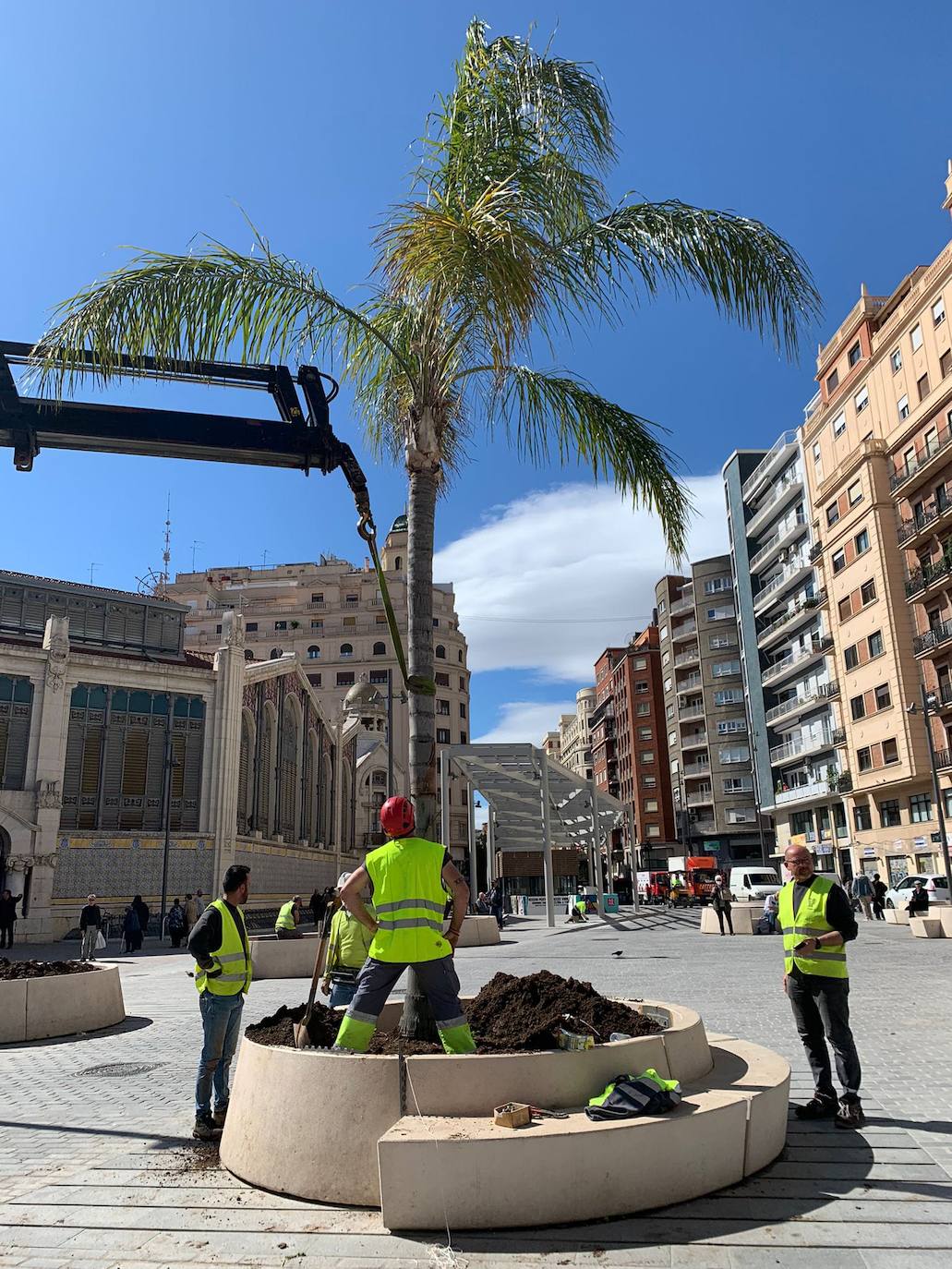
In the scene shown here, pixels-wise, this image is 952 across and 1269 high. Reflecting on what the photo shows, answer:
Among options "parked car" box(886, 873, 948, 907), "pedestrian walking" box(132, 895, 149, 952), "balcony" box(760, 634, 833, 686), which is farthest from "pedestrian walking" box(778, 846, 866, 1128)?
"balcony" box(760, 634, 833, 686)

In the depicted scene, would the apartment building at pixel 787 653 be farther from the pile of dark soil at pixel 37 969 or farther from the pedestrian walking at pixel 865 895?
the pile of dark soil at pixel 37 969

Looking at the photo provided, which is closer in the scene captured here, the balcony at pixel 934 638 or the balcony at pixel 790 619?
the balcony at pixel 934 638

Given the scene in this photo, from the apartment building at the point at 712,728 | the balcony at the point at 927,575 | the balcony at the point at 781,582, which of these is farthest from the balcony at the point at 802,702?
the apartment building at the point at 712,728

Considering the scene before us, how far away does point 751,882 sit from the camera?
134 feet

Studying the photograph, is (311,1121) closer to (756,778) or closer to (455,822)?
(756,778)

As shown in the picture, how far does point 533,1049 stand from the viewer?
4.85 metres

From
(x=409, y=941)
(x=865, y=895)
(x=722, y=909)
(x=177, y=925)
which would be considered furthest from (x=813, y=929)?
(x=865, y=895)

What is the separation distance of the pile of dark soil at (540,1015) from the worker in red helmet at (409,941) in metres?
0.38

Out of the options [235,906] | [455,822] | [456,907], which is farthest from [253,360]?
[455,822]

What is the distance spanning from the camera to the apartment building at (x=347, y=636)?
73.0 meters

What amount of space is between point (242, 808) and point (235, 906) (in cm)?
2965

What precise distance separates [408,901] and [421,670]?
6.32 feet

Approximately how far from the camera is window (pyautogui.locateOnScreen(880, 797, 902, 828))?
40.1 metres

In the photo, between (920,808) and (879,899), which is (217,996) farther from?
(920,808)
